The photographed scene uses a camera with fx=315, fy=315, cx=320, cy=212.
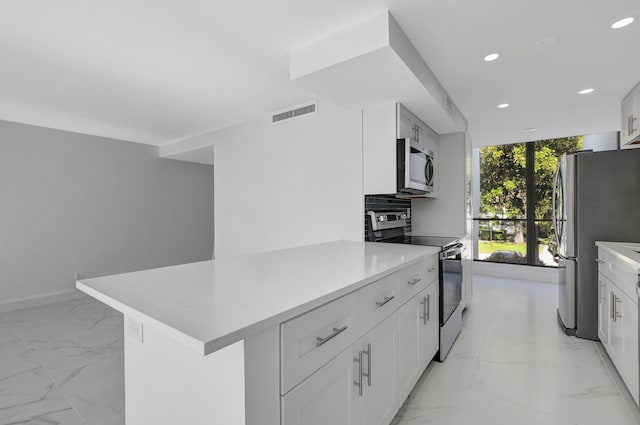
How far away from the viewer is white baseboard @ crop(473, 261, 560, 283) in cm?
493

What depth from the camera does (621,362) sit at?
2006mm

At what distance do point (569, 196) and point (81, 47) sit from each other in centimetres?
403

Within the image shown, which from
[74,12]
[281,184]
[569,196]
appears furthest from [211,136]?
[569,196]

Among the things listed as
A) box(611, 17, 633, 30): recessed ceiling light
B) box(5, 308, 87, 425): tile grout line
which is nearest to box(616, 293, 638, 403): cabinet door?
box(611, 17, 633, 30): recessed ceiling light

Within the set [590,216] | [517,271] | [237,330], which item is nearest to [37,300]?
[237,330]

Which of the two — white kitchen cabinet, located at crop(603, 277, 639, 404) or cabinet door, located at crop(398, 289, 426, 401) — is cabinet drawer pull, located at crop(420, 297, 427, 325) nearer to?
cabinet door, located at crop(398, 289, 426, 401)

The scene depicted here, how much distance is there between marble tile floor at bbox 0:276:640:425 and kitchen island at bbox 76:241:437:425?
71cm

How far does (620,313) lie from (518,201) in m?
3.80

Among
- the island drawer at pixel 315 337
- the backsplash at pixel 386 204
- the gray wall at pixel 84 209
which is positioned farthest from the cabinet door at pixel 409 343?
the gray wall at pixel 84 209

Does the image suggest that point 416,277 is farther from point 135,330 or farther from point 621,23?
point 621,23

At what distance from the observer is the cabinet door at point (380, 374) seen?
51.5 inches

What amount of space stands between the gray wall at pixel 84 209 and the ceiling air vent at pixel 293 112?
8.97ft

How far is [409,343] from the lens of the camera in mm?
1792

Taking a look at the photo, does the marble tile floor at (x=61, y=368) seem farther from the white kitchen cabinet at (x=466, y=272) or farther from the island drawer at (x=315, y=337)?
the white kitchen cabinet at (x=466, y=272)
